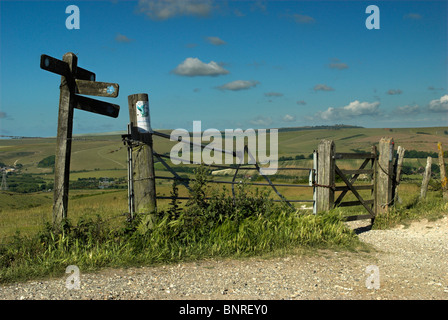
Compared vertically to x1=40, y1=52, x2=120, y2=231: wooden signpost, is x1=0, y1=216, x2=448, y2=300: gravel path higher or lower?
lower

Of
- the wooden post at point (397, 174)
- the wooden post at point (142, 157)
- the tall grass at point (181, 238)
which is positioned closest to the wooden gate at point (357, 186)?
the wooden post at point (397, 174)

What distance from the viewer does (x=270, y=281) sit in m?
5.60

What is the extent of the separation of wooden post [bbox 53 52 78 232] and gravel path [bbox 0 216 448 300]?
1.70 m

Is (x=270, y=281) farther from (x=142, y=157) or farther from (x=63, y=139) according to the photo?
(x=63, y=139)

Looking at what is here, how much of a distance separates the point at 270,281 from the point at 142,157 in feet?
10.2

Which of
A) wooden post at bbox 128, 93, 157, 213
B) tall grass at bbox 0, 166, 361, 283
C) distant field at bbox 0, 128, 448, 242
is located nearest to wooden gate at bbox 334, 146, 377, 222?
tall grass at bbox 0, 166, 361, 283

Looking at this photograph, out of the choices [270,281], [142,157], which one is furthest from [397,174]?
[142,157]

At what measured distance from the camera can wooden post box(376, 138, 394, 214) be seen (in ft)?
34.6

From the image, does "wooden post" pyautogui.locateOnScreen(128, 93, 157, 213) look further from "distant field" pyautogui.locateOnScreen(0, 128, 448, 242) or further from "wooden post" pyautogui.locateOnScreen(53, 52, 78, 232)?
"distant field" pyautogui.locateOnScreen(0, 128, 448, 242)

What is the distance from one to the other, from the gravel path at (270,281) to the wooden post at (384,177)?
3203 mm

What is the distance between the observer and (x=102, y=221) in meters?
6.90

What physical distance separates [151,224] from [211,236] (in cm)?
108
